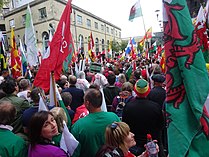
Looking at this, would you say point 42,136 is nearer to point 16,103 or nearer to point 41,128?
point 41,128

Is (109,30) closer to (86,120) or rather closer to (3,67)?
(3,67)

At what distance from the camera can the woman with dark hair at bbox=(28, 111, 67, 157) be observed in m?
2.07

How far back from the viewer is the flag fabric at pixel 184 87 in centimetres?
153

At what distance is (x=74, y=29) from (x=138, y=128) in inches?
1574

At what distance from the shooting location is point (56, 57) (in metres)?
3.59

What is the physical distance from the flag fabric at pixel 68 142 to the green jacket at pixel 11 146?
0.41 m

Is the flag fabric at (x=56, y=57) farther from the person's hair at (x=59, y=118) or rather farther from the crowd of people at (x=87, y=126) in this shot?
the person's hair at (x=59, y=118)

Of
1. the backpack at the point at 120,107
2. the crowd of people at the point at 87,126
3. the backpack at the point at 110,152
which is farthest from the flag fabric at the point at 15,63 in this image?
the backpack at the point at 110,152

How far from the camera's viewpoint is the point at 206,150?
1.55 metres

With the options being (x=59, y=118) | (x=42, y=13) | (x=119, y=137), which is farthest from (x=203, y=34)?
(x=42, y=13)

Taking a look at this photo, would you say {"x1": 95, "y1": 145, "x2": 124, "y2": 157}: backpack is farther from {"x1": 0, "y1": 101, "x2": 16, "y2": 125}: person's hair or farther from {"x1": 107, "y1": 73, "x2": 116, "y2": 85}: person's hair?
{"x1": 107, "y1": 73, "x2": 116, "y2": 85}: person's hair

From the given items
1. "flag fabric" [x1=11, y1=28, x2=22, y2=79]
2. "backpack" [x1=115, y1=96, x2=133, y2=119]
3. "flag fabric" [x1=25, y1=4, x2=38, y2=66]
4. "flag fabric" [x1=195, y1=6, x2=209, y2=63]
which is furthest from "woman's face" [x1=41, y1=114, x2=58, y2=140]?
"flag fabric" [x1=11, y1=28, x2=22, y2=79]

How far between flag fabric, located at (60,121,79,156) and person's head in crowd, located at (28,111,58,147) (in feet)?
0.54

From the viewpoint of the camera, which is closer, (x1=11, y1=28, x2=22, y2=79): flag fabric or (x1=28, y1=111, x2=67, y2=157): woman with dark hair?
(x1=28, y1=111, x2=67, y2=157): woman with dark hair
